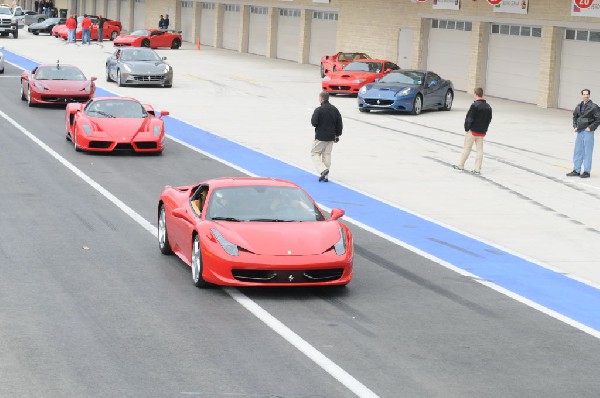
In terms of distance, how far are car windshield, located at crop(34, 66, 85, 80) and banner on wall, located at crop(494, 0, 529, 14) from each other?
52.7 feet

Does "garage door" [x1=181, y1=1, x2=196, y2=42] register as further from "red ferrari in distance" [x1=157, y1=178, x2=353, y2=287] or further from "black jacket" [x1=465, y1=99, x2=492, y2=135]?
"red ferrari in distance" [x1=157, y1=178, x2=353, y2=287]

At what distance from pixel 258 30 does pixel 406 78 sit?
97.7ft

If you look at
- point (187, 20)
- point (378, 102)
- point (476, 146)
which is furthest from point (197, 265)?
point (187, 20)

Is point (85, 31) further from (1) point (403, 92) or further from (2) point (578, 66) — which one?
(2) point (578, 66)

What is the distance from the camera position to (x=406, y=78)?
1500 inches

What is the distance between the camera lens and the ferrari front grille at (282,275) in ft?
41.9

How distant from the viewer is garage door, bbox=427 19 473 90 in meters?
46.7

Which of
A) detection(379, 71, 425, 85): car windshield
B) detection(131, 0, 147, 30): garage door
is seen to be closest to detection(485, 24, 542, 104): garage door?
detection(379, 71, 425, 85): car windshield

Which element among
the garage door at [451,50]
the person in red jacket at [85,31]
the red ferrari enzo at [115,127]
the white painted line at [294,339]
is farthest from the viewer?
the person in red jacket at [85,31]

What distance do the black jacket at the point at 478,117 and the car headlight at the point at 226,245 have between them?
484 inches

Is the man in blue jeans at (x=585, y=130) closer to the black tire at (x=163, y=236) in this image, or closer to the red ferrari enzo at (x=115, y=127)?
the red ferrari enzo at (x=115, y=127)

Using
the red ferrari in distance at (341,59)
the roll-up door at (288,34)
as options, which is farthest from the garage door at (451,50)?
the roll-up door at (288,34)

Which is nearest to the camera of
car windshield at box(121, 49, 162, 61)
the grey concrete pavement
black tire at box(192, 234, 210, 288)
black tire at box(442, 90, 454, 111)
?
black tire at box(192, 234, 210, 288)

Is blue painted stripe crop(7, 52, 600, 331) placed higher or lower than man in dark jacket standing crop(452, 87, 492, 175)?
lower
